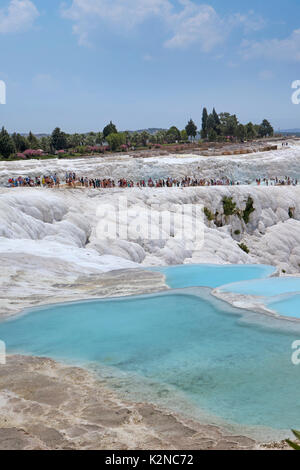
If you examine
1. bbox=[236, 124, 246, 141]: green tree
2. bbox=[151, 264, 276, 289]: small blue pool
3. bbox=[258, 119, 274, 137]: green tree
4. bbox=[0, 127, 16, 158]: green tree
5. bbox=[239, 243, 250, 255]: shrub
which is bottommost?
bbox=[239, 243, 250, 255]: shrub

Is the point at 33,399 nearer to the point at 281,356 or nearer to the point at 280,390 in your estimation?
the point at 280,390

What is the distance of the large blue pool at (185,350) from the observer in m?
6.12

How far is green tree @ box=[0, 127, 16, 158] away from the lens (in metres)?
54.2

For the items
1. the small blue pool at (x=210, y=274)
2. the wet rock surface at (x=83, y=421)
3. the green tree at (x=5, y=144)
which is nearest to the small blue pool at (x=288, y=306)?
the small blue pool at (x=210, y=274)

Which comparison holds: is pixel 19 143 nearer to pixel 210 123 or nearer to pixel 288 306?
pixel 210 123

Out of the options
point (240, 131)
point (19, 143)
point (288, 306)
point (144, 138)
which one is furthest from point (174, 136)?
point (288, 306)

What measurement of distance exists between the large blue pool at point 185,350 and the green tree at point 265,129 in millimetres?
99400

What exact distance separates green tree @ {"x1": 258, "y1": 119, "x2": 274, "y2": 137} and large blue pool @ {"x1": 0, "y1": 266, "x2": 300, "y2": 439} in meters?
99.4

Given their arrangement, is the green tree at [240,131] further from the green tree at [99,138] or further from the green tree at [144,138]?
the green tree at [99,138]

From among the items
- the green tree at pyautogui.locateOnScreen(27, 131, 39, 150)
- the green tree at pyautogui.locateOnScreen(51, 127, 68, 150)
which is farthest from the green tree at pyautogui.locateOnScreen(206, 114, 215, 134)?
the green tree at pyautogui.locateOnScreen(27, 131, 39, 150)

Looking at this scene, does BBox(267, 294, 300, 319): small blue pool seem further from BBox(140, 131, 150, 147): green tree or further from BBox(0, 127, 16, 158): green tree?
BBox(140, 131, 150, 147): green tree

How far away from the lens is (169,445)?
503 cm

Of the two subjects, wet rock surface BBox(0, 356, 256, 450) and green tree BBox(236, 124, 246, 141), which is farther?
green tree BBox(236, 124, 246, 141)

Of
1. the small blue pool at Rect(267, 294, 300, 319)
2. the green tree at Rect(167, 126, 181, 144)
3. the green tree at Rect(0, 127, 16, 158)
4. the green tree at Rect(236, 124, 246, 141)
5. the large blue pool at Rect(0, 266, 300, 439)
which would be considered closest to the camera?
the large blue pool at Rect(0, 266, 300, 439)
